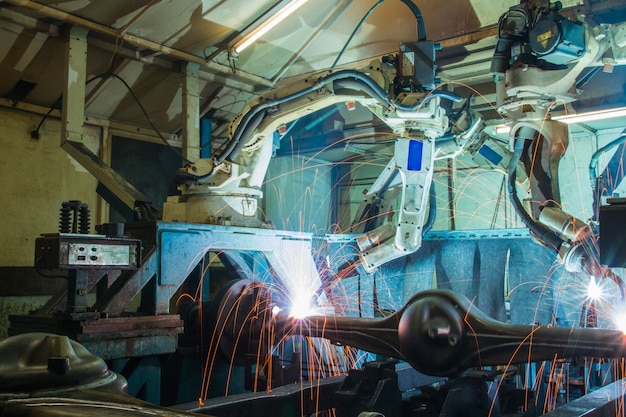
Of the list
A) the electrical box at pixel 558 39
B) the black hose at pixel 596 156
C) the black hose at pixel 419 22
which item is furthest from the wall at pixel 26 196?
the black hose at pixel 596 156

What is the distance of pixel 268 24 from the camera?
6062 mm

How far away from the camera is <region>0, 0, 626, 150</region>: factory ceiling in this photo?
18.2 ft

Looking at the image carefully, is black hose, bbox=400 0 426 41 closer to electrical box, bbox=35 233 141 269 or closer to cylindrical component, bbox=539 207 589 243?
cylindrical component, bbox=539 207 589 243

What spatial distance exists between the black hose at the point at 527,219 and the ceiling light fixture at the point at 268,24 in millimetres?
2424

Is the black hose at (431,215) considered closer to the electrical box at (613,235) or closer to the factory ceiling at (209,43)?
the factory ceiling at (209,43)

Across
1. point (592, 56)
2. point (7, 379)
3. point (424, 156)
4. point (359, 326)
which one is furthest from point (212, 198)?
point (7, 379)

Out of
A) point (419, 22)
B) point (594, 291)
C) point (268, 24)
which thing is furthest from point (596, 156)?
point (268, 24)

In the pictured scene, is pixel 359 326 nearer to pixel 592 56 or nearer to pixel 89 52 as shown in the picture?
pixel 592 56

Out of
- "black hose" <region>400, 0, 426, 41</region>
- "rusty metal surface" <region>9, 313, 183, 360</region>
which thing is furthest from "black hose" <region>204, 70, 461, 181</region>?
"rusty metal surface" <region>9, 313, 183, 360</region>

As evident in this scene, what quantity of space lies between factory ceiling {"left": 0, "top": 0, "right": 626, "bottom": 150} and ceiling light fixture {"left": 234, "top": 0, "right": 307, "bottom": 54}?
0.06 meters

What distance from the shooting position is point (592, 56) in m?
4.32

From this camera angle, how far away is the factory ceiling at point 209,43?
5.56m

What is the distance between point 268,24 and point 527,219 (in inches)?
119

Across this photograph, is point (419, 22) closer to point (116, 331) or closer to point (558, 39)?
point (558, 39)
